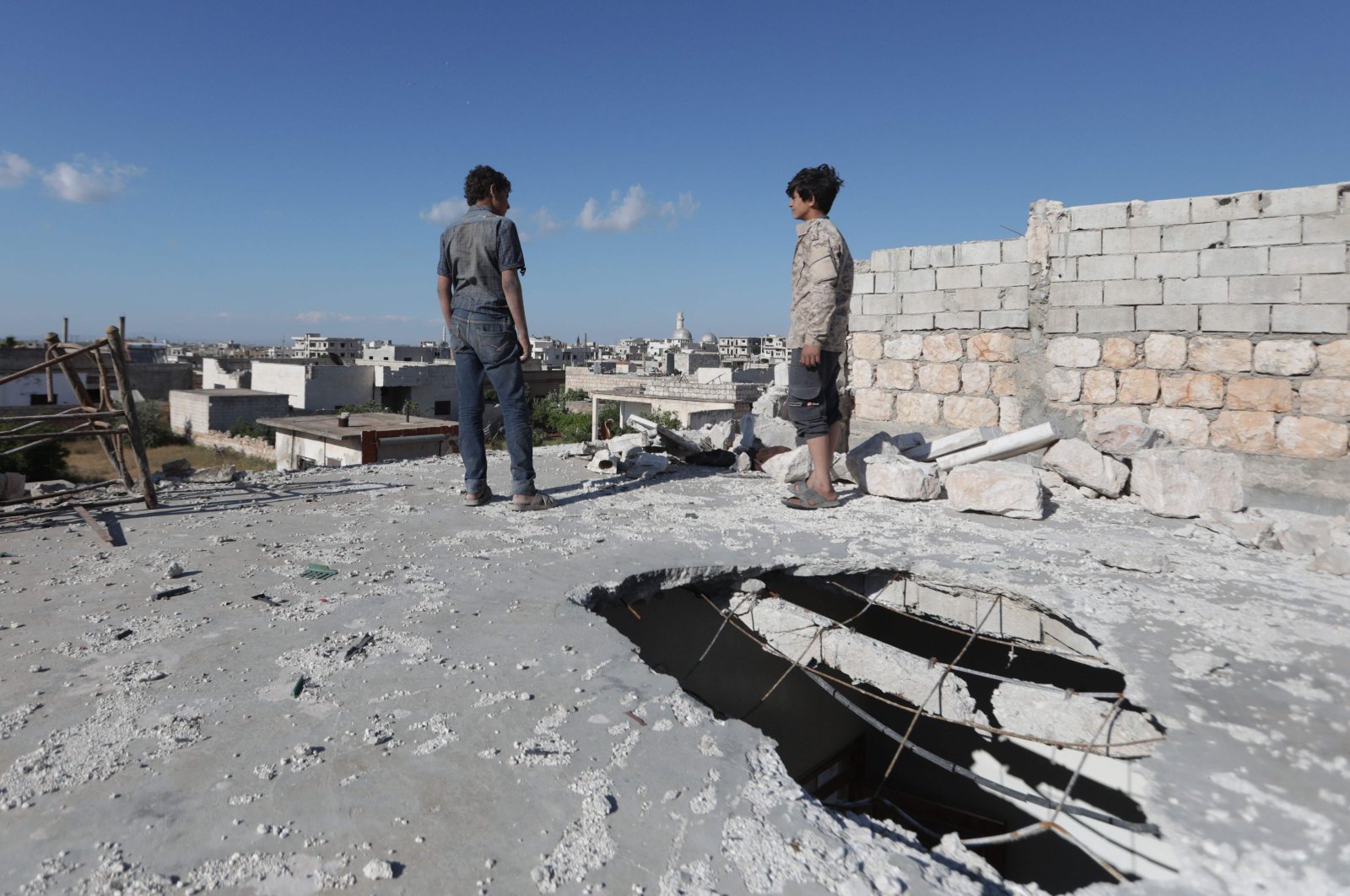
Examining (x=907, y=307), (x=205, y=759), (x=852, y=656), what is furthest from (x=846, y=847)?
(x=907, y=307)

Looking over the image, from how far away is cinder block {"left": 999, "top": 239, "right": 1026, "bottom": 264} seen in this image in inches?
213

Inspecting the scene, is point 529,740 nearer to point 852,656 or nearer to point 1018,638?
point 852,656

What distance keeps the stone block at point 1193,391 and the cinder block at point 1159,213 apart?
3.20 ft

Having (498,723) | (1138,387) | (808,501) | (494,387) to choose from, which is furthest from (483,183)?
(1138,387)

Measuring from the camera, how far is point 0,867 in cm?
129

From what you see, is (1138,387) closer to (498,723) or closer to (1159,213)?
(1159,213)

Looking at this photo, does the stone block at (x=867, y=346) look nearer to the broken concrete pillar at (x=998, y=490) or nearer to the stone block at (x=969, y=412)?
the stone block at (x=969, y=412)

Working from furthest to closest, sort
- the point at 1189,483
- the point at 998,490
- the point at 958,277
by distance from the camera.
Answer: the point at 958,277, the point at 998,490, the point at 1189,483

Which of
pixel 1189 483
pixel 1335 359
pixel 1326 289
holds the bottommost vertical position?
pixel 1189 483

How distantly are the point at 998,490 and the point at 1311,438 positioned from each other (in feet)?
6.54

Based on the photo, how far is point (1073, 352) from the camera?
5.22 metres

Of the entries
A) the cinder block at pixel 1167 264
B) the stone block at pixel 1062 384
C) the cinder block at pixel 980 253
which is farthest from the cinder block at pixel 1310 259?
the cinder block at pixel 980 253

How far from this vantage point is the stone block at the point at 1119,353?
16.3 feet

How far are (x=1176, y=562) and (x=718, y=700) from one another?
2.70 metres
